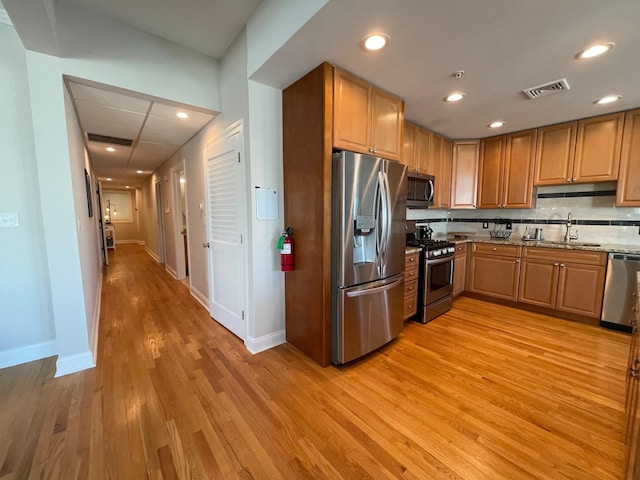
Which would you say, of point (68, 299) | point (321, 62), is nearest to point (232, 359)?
point (68, 299)

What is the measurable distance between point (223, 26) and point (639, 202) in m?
4.57

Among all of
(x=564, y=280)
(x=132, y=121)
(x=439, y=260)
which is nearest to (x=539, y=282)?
(x=564, y=280)

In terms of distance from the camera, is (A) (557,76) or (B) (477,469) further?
(A) (557,76)

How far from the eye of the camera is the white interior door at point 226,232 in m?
2.47

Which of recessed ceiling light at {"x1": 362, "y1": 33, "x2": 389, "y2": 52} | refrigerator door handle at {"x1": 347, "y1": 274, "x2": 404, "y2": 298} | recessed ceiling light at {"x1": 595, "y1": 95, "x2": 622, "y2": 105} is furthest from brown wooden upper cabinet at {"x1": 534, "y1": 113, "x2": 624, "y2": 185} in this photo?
recessed ceiling light at {"x1": 362, "y1": 33, "x2": 389, "y2": 52}

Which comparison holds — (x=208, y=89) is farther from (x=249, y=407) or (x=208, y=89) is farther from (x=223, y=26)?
(x=249, y=407)

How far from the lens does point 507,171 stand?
364 cm

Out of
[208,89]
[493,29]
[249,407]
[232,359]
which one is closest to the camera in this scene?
[493,29]

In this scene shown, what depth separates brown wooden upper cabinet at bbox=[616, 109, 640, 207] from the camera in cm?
276

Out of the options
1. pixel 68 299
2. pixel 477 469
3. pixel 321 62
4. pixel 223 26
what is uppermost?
pixel 223 26

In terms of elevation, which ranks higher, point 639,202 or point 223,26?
point 223,26

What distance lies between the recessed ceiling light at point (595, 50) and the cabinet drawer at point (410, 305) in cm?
236

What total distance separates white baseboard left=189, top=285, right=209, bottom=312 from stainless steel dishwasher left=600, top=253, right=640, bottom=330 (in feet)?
15.5

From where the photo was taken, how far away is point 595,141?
2.97 meters
